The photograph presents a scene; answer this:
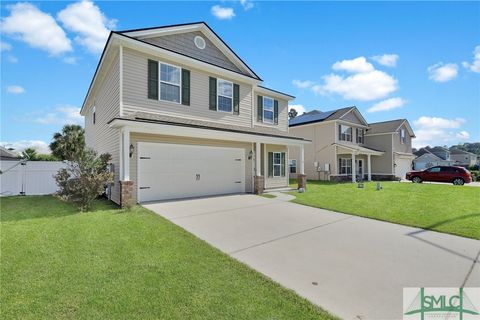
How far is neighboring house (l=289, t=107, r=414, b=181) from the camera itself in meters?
23.0

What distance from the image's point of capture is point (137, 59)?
9758 mm

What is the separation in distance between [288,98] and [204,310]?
15.4 m

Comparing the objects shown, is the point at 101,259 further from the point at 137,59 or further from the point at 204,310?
the point at 137,59

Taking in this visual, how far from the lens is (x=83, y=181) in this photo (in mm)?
7914

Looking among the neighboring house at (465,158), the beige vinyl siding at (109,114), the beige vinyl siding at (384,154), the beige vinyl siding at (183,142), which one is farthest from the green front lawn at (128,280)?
the neighboring house at (465,158)

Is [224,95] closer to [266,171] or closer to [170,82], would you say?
[170,82]

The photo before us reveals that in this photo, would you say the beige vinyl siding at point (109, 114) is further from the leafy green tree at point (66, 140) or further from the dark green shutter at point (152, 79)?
the leafy green tree at point (66, 140)

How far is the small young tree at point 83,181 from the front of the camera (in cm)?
794

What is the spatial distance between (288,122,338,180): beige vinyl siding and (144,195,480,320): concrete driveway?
15.8 meters

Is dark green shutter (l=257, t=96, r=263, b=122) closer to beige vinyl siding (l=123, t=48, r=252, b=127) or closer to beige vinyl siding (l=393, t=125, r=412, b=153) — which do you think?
beige vinyl siding (l=123, t=48, r=252, b=127)

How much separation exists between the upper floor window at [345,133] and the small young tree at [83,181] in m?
21.6

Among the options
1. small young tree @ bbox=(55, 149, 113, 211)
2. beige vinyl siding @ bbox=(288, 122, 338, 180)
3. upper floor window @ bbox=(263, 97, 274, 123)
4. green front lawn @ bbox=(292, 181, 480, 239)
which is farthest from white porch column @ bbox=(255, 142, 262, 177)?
beige vinyl siding @ bbox=(288, 122, 338, 180)

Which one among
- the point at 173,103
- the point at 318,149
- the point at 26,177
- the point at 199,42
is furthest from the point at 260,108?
the point at 26,177

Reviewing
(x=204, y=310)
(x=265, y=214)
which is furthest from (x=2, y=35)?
(x=204, y=310)
